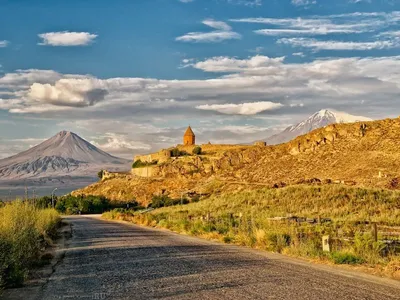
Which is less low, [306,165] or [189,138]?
[189,138]

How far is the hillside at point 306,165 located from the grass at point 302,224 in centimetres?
910

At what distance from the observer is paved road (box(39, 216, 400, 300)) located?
945cm

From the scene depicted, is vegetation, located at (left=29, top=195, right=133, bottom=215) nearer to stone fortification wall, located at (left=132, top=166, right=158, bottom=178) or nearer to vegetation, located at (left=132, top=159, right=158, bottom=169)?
stone fortification wall, located at (left=132, top=166, right=158, bottom=178)

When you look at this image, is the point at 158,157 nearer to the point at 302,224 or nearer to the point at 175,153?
the point at 175,153

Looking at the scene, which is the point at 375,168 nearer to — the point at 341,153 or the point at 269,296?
the point at 341,153

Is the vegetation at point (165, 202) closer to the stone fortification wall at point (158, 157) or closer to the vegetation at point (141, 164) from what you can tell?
the stone fortification wall at point (158, 157)

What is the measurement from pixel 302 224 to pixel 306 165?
42479 mm

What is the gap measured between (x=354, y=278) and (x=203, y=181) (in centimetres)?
7923

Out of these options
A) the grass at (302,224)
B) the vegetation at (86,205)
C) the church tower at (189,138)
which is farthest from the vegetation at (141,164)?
the grass at (302,224)

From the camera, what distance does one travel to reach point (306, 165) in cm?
6775

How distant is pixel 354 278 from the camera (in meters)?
11.4

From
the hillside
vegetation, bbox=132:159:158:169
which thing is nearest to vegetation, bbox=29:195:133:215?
the hillside

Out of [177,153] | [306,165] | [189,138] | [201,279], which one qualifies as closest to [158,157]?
[177,153]

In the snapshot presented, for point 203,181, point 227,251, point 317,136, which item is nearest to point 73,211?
point 203,181
